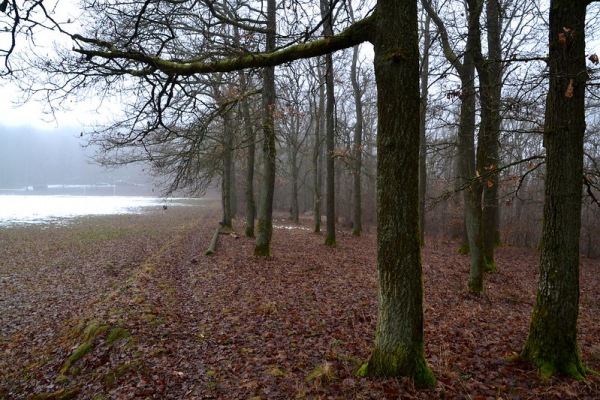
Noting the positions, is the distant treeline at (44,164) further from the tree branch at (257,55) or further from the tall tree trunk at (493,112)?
the tree branch at (257,55)

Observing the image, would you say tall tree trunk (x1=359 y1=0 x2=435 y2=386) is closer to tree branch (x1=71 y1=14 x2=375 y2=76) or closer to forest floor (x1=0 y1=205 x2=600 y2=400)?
tree branch (x1=71 y1=14 x2=375 y2=76)

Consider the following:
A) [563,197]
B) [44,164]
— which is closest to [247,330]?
[563,197]

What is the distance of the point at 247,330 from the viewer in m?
6.43

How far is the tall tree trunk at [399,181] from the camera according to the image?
3.82m

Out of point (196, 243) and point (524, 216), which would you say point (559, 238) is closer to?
point (196, 243)

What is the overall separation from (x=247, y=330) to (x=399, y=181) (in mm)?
4119

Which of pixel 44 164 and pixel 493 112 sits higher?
pixel 44 164

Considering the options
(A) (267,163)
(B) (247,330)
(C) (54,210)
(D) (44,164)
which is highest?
(D) (44,164)

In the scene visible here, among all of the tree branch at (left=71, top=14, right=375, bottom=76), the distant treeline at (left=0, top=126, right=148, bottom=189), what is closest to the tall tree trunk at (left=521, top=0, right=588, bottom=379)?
the tree branch at (left=71, top=14, right=375, bottom=76)

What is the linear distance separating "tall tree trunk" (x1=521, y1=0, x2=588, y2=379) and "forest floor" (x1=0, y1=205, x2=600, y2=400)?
452 mm

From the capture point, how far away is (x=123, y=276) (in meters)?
11.3

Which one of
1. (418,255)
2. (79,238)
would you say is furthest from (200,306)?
(79,238)

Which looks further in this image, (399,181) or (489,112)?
(489,112)

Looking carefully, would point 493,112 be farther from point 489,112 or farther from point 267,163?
point 267,163
